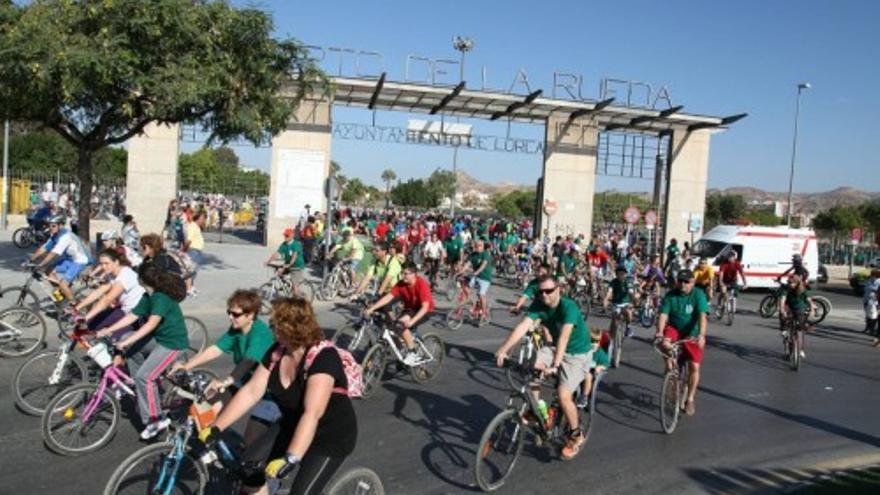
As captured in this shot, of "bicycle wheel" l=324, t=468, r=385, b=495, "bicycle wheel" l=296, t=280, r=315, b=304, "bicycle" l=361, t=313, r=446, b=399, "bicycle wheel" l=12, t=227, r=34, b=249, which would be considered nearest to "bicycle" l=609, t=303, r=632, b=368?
"bicycle" l=361, t=313, r=446, b=399

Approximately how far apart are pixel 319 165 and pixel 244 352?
23138mm

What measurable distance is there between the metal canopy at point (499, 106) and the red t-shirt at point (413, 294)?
19.2 m

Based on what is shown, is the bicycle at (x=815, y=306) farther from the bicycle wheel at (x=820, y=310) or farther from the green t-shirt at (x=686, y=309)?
the green t-shirt at (x=686, y=309)

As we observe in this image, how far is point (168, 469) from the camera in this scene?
4574mm

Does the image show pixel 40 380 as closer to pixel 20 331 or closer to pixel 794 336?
pixel 20 331

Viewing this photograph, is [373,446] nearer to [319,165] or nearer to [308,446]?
[308,446]

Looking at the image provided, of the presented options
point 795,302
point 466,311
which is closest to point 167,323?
point 466,311

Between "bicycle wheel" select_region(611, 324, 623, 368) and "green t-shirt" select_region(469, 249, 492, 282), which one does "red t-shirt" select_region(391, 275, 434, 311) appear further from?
"green t-shirt" select_region(469, 249, 492, 282)

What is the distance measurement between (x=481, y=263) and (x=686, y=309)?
7.04 metres

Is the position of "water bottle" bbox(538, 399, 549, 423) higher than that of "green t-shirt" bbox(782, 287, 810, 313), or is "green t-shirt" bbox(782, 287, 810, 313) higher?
"green t-shirt" bbox(782, 287, 810, 313)

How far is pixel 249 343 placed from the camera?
6.11 m

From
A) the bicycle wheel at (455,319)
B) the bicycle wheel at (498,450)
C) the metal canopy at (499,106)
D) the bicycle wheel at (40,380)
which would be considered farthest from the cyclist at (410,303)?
the metal canopy at (499,106)

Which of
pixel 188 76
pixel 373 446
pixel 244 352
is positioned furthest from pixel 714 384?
pixel 188 76

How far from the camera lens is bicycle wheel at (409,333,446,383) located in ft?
32.9
